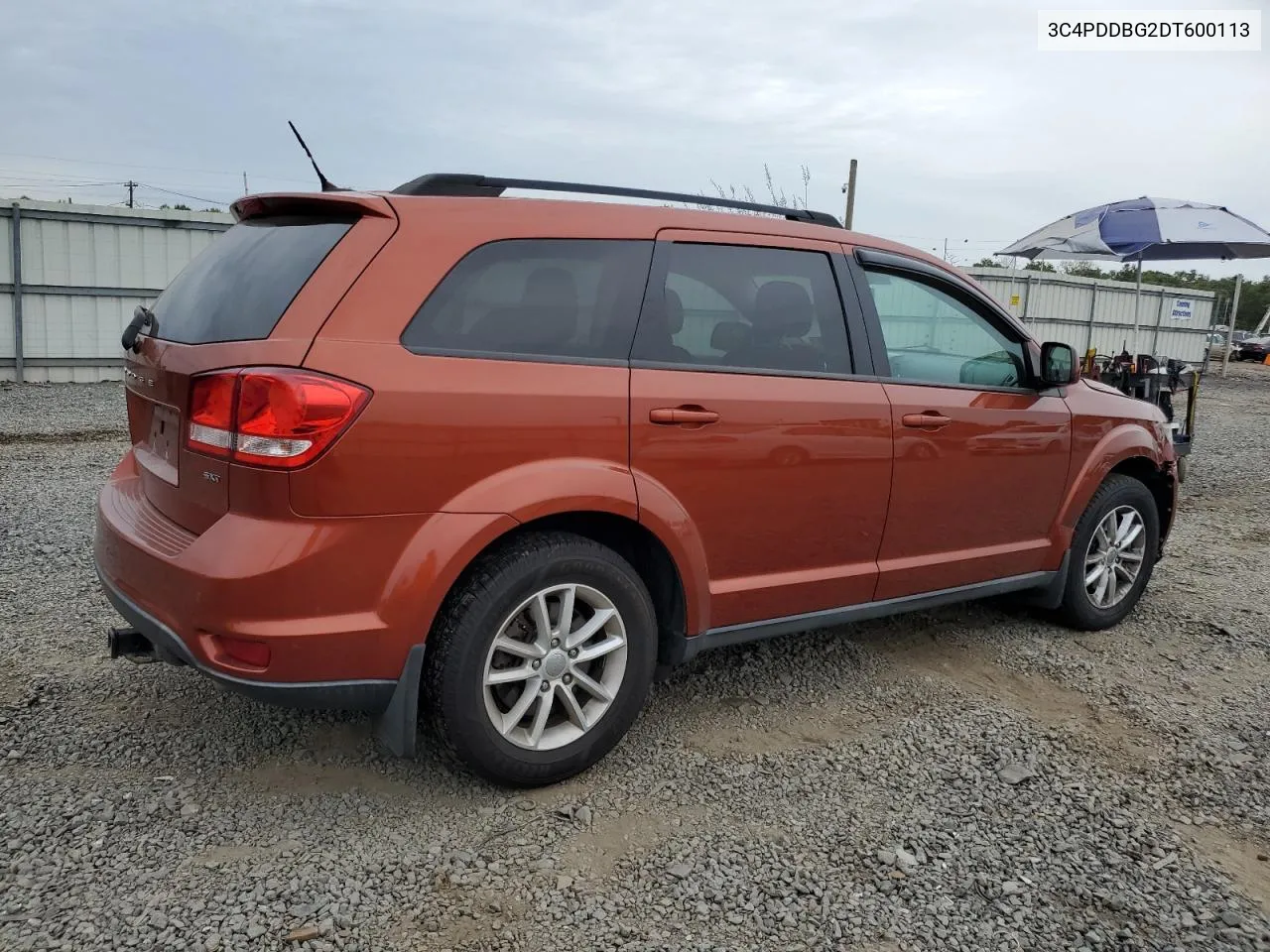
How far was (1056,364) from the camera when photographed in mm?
4121

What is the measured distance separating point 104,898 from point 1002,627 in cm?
380

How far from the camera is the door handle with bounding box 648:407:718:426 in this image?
3.00 m

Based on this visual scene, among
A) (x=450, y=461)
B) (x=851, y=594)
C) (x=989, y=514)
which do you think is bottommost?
(x=851, y=594)

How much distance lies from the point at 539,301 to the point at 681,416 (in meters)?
0.56

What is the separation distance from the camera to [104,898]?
7.83ft

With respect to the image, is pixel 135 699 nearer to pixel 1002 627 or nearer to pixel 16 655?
pixel 16 655

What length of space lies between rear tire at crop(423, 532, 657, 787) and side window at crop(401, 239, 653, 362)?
0.58 meters

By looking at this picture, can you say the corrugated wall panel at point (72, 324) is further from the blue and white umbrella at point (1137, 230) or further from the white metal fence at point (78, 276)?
the blue and white umbrella at point (1137, 230)

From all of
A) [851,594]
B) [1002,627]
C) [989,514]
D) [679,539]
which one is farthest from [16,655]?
[1002,627]

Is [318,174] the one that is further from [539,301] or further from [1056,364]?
[1056,364]

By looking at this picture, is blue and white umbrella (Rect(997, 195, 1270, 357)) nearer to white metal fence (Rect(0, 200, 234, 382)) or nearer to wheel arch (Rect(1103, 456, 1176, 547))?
wheel arch (Rect(1103, 456, 1176, 547))

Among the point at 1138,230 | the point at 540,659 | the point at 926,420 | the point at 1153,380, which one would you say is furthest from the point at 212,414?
the point at 1138,230

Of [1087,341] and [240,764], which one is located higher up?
[1087,341]

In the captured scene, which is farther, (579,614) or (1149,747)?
(1149,747)
